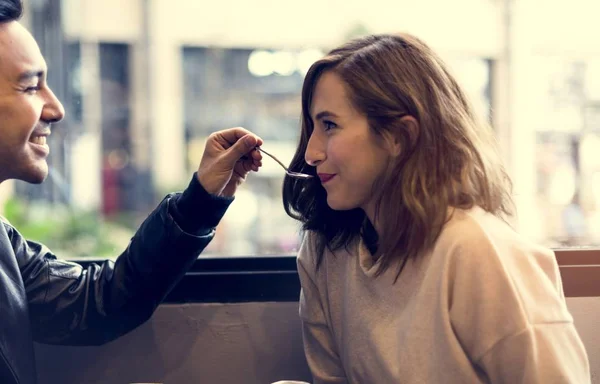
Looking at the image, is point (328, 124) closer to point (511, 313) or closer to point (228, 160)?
point (228, 160)

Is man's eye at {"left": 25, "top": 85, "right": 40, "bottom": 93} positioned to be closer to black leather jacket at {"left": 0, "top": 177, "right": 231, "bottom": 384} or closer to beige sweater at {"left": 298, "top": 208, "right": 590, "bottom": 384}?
black leather jacket at {"left": 0, "top": 177, "right": 231, "bottom": 384}

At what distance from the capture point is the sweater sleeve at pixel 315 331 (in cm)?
131

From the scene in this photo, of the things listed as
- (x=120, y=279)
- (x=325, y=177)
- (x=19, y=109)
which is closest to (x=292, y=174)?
(x=325, y=177)

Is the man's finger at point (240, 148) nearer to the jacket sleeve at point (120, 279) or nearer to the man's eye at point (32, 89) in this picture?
the jacket sleeve at point (120, 279)

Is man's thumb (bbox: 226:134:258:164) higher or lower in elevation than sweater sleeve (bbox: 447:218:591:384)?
higher

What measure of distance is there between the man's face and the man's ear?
66 cm

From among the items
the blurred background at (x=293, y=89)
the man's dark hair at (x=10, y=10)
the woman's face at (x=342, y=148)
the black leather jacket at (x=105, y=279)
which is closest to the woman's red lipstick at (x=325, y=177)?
the woman's face at (x=342, y=148)

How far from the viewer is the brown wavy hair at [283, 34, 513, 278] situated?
1.09m

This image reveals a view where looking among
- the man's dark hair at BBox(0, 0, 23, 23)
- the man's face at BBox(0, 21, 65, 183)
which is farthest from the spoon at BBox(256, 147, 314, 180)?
the man's dark hair at BBox(0, 0, 23, 23)

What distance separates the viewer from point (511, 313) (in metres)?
0.99

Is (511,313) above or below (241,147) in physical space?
below

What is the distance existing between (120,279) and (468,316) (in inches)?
27.0

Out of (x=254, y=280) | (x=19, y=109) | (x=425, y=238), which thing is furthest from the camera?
(x=254, y=280)

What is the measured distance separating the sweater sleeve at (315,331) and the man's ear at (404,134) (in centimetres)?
33
